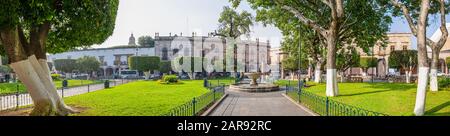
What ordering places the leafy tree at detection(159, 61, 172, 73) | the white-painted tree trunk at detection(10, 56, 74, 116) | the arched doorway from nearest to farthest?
the white-painted tree trunk at detection(10, 56, 74, 116) → the leafy tree at detection(159, 61, 172, 73) → the arched doorway

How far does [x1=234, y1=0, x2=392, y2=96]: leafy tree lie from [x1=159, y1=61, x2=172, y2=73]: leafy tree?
1284 inches

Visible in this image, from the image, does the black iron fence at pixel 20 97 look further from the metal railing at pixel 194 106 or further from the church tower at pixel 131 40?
the church tower at pixel 131 40

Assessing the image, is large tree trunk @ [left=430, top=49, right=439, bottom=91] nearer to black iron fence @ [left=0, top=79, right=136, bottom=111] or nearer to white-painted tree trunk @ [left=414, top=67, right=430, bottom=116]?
white-painted tree trunk @ [left=414, top=67, right=430, bottom=116]

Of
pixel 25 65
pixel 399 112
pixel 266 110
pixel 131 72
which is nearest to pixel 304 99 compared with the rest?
pixel 266 110

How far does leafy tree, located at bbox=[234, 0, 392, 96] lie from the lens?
16.5 metres

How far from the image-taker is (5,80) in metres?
35.7

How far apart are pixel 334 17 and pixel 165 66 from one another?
41389mm

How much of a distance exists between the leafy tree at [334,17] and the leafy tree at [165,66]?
32613 mm

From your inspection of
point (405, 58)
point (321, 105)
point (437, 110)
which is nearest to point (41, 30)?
point (321, 105)

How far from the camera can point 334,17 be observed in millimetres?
16062

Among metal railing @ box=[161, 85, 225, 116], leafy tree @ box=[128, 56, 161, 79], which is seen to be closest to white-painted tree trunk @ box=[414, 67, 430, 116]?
metal railing @ box=[161, 85, 225, 116]

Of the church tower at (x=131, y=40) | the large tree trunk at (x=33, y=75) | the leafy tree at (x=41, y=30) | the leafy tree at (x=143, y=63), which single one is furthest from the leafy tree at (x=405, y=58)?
the church tower at (x=131, y=40)

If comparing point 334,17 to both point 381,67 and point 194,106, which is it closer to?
point 194,106

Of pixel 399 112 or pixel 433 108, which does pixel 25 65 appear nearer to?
pixel 399 112
